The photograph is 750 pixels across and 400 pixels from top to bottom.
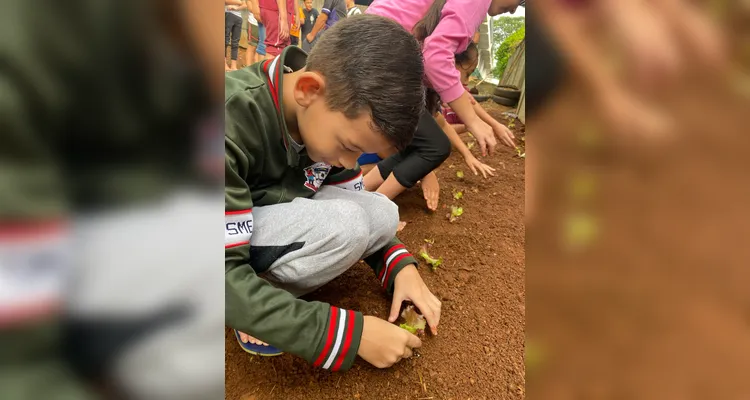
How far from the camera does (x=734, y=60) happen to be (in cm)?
16

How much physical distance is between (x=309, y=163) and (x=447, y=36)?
1205 mm

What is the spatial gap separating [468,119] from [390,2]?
791mm

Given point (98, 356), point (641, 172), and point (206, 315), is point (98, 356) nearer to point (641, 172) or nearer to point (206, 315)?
point (206, 315)

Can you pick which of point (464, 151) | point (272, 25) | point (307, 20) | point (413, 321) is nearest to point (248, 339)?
point (413, 321)

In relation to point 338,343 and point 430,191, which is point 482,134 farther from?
point 338,343

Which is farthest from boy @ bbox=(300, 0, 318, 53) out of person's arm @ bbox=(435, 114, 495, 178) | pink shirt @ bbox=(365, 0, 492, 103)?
pink shirt @ bbox=(365, 0, 492, 103)

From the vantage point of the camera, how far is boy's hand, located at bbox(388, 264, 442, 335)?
129 cm

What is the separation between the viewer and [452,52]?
2.16 metres

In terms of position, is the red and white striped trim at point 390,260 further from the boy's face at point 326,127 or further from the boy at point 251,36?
the boy at point 251,36

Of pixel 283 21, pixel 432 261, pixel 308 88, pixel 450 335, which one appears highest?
pixel 308 88

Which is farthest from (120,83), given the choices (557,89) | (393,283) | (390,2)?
(390,2)

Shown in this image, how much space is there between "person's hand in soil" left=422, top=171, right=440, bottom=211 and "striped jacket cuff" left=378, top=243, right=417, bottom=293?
824mm

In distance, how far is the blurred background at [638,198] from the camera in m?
0.17

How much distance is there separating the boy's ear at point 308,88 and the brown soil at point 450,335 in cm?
67
